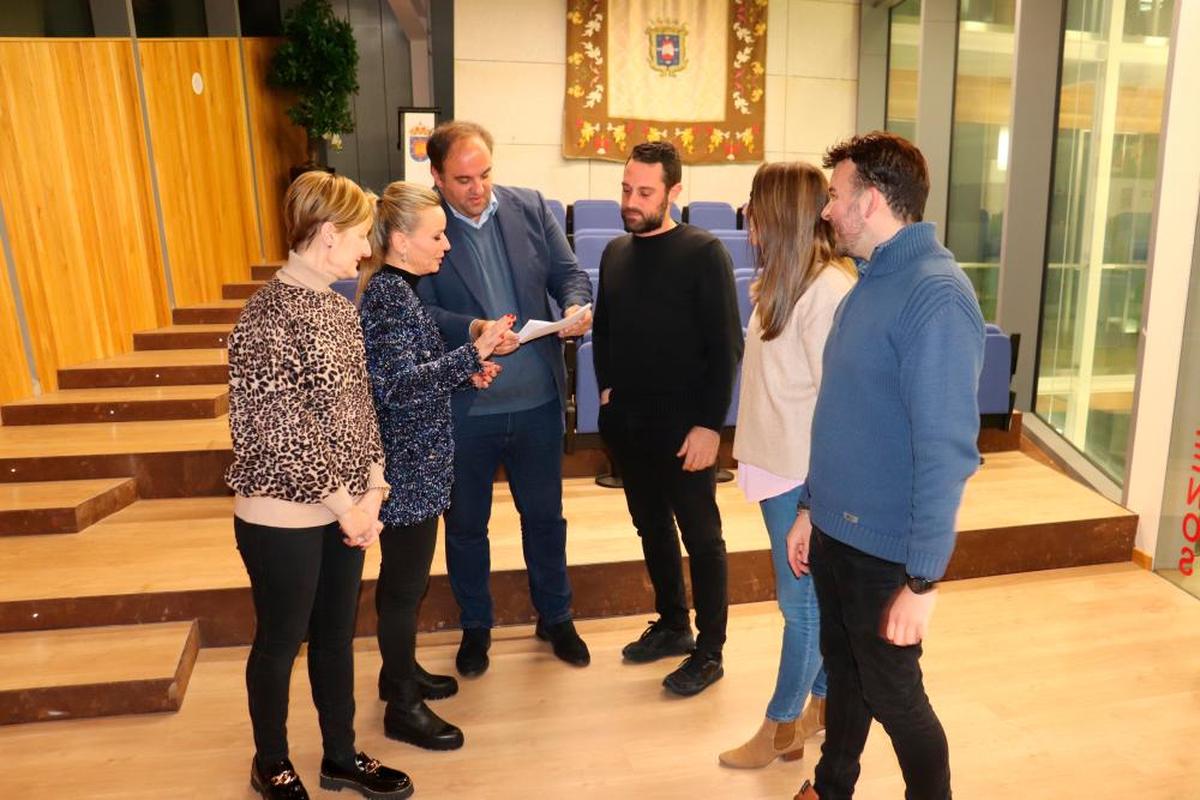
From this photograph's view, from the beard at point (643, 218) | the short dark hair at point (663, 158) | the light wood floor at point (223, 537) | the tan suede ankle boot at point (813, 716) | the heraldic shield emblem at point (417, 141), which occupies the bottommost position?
the tan suede ankle boot at point (813, 716)

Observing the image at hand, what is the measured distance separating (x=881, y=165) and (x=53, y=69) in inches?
167

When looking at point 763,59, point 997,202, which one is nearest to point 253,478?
point 997,202

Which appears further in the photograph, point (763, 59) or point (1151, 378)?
point (763, 59)

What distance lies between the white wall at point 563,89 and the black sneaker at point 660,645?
16.4ft

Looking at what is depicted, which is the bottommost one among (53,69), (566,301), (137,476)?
(137,476)

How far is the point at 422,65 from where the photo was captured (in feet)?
25.5

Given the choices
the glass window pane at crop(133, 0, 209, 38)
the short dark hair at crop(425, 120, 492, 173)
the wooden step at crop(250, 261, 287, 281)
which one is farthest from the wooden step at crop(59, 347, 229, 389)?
the short dark hair at crop(425, 120, 492, 173)

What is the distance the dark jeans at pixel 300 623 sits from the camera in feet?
5.49

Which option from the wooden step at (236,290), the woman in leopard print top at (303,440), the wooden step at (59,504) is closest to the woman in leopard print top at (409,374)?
the woman in leopard print top at (303,440)

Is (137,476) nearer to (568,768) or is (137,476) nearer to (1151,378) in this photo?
(568,768)

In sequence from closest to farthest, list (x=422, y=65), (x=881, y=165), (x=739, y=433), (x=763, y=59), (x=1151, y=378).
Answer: (x=881, y=165)
(x=739, y=433)
(x=1151, y=378)
(x=763, y=59)
(x=422, y=65)

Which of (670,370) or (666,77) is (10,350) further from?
(666,77)

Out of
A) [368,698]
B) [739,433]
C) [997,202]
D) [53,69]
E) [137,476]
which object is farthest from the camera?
[997,202]

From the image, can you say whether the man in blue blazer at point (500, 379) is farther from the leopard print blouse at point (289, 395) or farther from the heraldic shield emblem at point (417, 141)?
the heraldic shield emblem at point (417, 141)
